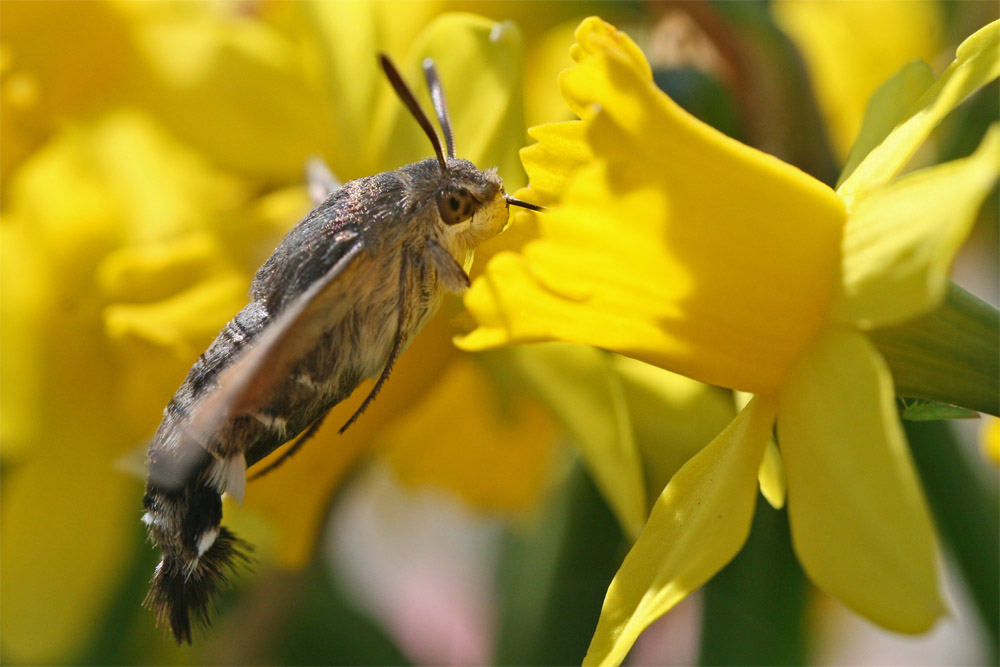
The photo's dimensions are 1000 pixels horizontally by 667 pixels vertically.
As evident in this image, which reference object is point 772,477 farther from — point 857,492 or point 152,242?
point 152,242

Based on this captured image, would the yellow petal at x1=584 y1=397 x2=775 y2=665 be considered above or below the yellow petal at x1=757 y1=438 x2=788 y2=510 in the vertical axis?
above

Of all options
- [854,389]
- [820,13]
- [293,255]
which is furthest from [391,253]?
[820,13]

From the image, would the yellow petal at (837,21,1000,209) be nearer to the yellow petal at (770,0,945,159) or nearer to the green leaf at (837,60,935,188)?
the green leaf at (837,60,935,188)

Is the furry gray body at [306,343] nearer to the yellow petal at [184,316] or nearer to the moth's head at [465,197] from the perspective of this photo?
the moth's head at [465,197]

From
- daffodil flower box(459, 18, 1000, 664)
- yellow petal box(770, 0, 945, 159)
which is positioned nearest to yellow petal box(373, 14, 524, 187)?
daffodil flower box(459, 18, 1000, 664)

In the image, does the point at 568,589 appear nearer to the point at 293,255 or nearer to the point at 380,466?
the point at 380,466
